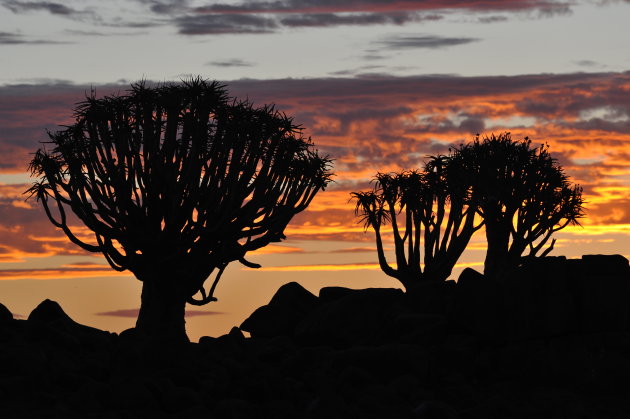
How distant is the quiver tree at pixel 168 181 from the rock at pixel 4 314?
2855 mm

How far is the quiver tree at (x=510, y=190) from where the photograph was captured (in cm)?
3234

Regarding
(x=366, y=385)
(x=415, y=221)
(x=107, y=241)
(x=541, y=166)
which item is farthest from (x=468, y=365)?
(x=541, y=166)

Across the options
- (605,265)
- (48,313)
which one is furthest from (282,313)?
(605,265)

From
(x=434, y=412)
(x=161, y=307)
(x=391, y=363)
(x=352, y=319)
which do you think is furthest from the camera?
(x=161, y=307)

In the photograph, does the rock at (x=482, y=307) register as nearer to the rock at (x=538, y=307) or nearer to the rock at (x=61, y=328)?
the rock at (x=538, y=307)

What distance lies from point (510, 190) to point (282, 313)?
1202cm

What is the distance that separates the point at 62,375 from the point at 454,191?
61.5ft

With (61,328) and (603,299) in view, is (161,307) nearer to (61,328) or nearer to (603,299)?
(61,328)

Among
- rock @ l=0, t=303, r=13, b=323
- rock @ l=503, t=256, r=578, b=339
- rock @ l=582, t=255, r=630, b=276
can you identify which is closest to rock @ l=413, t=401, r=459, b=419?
rock @ l=503, t=256, r=578, b=339

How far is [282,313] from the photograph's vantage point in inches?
937

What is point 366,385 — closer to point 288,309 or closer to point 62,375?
point 62,375

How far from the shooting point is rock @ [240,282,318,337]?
23.4m

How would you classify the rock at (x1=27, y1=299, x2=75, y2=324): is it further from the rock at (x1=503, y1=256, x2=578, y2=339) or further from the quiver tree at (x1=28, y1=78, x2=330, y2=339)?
the rock at (x1=503, y1=256, x2=578, y2=339)

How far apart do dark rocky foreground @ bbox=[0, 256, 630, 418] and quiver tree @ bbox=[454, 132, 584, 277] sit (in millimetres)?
11653
